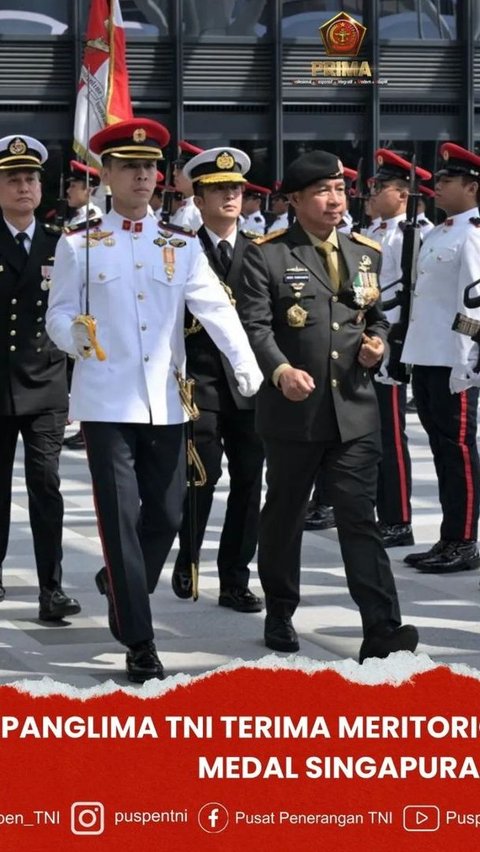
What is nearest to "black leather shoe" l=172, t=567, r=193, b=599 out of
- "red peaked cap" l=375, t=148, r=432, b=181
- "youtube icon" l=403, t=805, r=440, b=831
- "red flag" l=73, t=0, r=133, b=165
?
"red peaked cap" l=375, t=148, r=432, b=181

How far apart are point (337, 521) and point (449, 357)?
2.50 meters

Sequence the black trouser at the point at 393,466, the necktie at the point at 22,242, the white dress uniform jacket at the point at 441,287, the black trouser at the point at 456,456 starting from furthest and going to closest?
the black trouser at the point at 393,466
the black trouser at the point at 456,456
the white dress uniform jacket at the point at 441,287
the necktie at the point at 22,242

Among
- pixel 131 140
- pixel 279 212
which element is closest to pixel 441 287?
pixel 131 140

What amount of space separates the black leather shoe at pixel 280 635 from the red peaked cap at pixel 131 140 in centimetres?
183

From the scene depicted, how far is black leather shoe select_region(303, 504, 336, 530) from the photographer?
10.7m

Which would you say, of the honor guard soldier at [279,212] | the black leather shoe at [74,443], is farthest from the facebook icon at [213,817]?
the honor guard soldier at [279,212]

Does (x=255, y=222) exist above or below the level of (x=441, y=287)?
below

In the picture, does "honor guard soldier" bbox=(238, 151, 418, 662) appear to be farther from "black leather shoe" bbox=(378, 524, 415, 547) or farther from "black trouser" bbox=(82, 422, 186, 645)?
"black leather shoe" bbox=(378, 524, 415, 547)

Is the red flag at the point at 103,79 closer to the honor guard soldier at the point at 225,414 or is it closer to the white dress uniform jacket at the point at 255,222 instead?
the white dress uniform jacket at the point at 255,222

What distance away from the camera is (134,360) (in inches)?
276

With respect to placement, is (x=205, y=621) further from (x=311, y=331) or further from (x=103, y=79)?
(x=103, y=79)

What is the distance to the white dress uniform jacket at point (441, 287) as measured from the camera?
917cm

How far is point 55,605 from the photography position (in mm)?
8078

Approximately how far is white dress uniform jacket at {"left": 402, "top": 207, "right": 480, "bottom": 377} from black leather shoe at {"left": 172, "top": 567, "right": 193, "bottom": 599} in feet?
5.52
